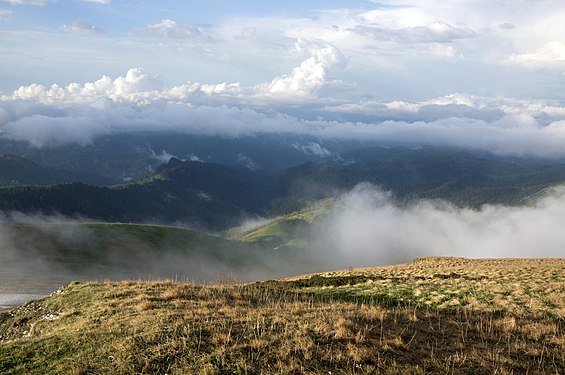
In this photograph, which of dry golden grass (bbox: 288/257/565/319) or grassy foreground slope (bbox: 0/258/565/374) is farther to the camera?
dry golden grass (bbox: 288/257/565/319)

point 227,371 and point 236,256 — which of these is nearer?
point 227,371

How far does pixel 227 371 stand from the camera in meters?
11.1

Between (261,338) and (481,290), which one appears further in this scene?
(481,290)

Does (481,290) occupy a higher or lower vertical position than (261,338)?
lower

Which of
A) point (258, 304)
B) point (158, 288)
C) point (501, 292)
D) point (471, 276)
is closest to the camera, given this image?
point (258, 304)

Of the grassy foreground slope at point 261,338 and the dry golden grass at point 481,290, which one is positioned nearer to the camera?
the grassy foreground slope at point 261,338

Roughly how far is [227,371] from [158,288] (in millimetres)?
13917

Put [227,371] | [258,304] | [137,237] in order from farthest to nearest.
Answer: [137,237], [258,304], [227,371]

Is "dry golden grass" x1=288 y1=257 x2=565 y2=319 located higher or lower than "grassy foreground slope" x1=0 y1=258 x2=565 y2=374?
lower

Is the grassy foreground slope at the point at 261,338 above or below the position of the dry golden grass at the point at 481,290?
above

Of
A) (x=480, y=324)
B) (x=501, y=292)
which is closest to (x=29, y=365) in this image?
(x=480, y=324)

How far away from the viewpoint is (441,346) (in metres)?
13.6

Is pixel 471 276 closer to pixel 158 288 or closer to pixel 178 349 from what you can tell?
pixel 158 288

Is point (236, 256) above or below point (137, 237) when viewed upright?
below
